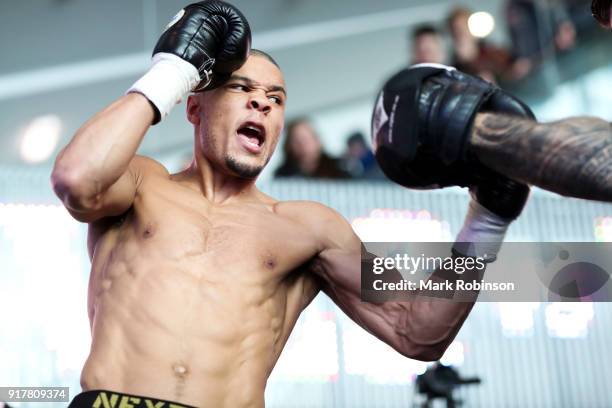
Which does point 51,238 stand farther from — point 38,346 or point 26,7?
point 26,7

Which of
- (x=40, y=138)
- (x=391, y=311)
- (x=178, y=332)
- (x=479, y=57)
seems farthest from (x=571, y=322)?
(x=178, y=332)

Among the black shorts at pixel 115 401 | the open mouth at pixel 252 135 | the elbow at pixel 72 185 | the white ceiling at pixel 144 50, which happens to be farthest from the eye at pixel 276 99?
the white ceiling at pixel 144 50

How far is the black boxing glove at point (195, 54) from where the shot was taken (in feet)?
6.57

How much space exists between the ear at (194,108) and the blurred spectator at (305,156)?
11.4 feet

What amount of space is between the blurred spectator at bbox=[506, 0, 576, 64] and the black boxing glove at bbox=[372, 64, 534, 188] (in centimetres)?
507

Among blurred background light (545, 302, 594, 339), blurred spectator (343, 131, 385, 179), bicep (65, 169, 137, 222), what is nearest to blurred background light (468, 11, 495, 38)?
blurred spectator (343, 131, 385, 179)

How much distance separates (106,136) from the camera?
1882mm

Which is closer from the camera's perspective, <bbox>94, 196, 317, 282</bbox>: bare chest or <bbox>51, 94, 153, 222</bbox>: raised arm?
<bbox>51, 94, 153, 222</bbox>: raised arm

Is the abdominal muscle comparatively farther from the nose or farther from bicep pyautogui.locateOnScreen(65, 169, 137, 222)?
the nose

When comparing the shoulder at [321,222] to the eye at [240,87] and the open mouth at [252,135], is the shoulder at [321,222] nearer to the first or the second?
the open mouth at [252,135]

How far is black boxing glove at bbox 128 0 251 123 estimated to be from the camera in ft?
6.57

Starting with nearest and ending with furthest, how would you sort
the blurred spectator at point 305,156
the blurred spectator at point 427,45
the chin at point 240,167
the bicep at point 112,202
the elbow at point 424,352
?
the bicep at point 112,202
the elbow at point 424,352
the chin at point 240,167
the blurred spectator at point 305,156
the blurred spectator at point 427,45

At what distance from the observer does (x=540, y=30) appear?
6504 millimetres

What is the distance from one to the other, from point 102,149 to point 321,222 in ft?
2.29
